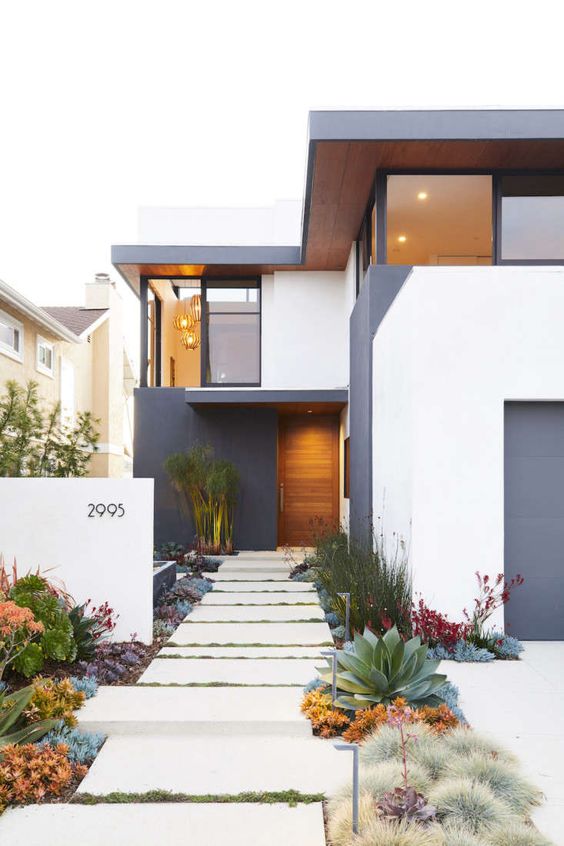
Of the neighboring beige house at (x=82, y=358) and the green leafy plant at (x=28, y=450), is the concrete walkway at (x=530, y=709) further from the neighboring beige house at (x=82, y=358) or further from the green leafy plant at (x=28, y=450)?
the neighboring beige house at (x=82, y=358)

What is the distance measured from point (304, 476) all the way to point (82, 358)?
922 centimetres

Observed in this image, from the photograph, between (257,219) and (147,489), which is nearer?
(147,489)

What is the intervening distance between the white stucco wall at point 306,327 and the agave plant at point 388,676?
333 inches

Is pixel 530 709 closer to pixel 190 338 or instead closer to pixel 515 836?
pixel 515 836

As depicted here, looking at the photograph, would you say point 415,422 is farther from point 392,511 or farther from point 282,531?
point 282,531

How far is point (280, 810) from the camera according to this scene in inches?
127

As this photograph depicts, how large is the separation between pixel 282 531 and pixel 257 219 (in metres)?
5.78

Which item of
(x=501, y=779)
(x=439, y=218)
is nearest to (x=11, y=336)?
(x=439, y=218)

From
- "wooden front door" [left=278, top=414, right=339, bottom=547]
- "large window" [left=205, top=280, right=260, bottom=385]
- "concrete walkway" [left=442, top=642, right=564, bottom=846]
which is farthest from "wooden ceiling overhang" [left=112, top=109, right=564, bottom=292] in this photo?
"concrete walkway" [left=442, top=642, right=564, bottom=846]

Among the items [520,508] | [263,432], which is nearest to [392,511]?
[520,508]

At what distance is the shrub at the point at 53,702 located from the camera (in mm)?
4074

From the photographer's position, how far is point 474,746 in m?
3.63

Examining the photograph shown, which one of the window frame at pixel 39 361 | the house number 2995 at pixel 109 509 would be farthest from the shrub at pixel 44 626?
the window frame at pixel 39 361

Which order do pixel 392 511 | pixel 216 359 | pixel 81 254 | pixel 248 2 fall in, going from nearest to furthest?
pixel 392 511
pixel 248 2
pixel 216 359
pixel 81 254
